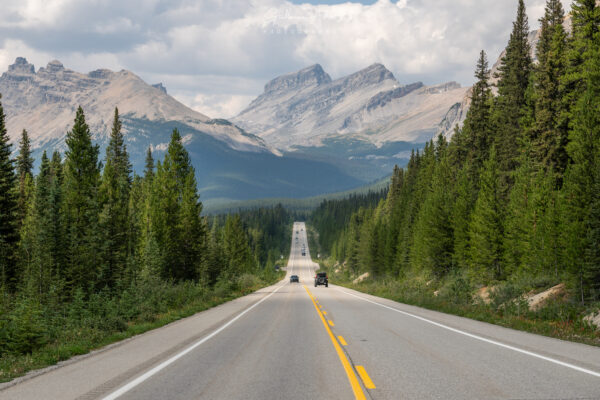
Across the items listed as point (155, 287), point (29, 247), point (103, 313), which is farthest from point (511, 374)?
→ point (29, 247)

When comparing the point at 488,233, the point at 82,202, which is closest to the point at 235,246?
the point at 82,202

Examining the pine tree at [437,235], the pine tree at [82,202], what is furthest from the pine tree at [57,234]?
the pine tree at [437,235]

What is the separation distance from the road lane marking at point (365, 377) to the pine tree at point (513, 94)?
36274 millimetres

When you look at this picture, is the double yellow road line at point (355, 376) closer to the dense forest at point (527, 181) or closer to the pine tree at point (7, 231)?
the dense forest at point (527, 181)

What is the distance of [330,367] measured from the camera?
30.7ft

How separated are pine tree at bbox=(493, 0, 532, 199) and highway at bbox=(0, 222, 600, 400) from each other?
30.9 meters

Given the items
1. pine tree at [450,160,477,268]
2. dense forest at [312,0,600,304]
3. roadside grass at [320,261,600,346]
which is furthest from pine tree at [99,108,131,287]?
pine tree at [450,160,477,268]

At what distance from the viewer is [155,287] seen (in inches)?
1115

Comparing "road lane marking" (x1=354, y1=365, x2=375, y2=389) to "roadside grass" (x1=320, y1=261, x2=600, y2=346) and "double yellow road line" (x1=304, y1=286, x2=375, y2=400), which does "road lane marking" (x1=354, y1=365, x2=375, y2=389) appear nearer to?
"double yellow road line" (x1=304, y1=286, x2=375, y2=400)

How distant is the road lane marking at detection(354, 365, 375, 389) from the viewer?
770cm

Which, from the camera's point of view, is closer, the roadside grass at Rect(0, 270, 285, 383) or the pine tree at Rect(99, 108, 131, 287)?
the roadside grass at Rect(0, 270, 285, 383)

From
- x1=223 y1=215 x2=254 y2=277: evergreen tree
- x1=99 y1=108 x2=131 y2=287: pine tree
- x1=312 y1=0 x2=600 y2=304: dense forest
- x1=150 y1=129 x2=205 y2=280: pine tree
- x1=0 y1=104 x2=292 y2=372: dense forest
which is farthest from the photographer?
x1=223 y1=215 x2=254 y2=277: evergreen tree

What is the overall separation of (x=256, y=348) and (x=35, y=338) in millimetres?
A: 5630

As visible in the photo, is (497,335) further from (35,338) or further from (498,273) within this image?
(498,273)
